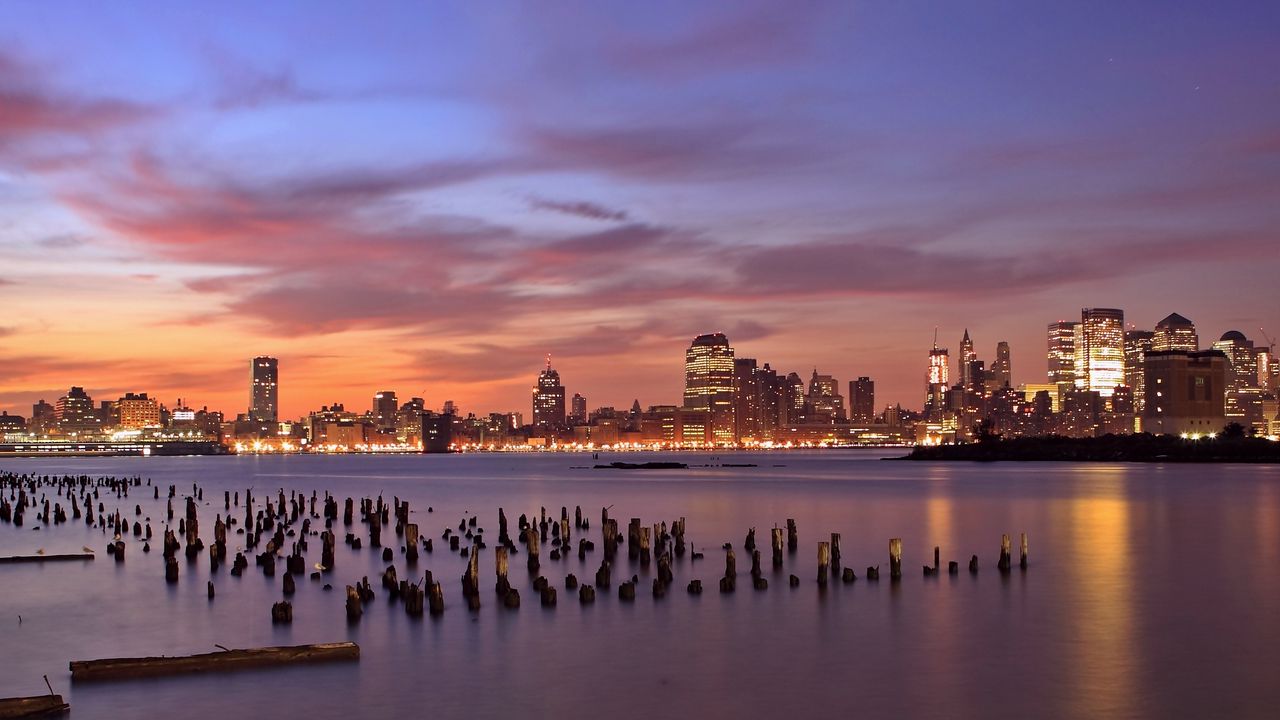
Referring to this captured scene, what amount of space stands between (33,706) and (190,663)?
11.7ft

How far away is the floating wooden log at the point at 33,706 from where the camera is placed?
738 inches

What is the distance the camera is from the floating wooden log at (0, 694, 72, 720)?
18.8 metres

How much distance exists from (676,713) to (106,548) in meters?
33.9

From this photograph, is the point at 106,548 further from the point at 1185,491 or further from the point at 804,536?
the point at 1185,491

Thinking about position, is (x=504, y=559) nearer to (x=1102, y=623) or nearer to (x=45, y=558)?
(x=1102, y=623)

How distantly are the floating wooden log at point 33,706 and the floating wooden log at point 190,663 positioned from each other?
2.12 metres

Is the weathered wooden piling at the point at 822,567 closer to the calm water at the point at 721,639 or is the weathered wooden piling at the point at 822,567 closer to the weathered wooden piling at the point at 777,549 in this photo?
the calm water at the point at 721,639

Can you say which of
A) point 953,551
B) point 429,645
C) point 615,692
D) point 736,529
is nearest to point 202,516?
point 736,529

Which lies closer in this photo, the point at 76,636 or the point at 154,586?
the point at 76,636

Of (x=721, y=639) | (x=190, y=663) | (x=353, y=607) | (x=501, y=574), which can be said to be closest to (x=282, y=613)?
(x=353, y=607)

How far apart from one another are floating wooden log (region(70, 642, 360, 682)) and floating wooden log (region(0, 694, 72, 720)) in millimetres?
2119

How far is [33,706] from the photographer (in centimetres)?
Result: 1917

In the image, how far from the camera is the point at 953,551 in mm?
49562

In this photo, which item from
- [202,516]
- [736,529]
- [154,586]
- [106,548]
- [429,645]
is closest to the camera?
[429,645]
